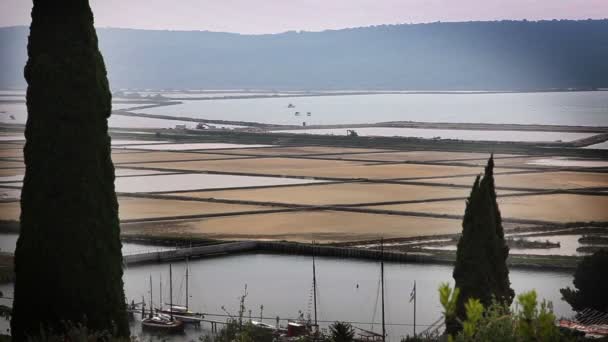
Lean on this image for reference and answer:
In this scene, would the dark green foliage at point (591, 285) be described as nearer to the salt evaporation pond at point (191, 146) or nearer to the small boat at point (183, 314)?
the small boat at point (183, 314)

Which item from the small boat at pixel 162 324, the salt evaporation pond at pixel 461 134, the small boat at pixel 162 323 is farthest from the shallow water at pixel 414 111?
the small boat at pixel 162 324

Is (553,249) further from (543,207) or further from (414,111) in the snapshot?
(414,111)

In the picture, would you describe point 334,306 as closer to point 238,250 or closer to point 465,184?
point 238,250

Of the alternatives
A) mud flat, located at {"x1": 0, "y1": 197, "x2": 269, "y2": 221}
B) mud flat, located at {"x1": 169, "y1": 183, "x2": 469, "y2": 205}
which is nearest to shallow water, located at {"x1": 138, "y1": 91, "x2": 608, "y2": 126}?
mud flat, located at {"x1": 169, "y1": 183, "x2": 469, "y2": 205}

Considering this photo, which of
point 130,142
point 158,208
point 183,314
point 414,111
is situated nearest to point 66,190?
point 183,314

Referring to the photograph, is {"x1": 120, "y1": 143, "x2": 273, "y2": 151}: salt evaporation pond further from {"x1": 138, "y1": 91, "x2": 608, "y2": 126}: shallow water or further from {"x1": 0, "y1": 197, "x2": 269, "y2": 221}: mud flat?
{"x1": 138, "y1": 91, "x2": 608, "y2": 126}: shallow water

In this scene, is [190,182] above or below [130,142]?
below
